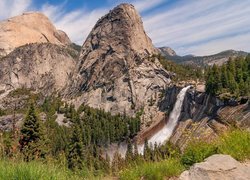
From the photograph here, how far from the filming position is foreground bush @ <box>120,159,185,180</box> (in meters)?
11.4

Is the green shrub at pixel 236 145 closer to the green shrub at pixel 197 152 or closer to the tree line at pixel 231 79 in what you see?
the green shrub at pixel 197 152

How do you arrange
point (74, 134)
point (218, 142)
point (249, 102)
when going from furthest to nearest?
point (249, 102) → point (74, 134) → point (218, 142)

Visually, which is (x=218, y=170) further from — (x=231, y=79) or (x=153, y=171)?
(x=231, y=79)

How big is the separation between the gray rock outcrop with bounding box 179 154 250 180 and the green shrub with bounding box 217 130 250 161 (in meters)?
0.99

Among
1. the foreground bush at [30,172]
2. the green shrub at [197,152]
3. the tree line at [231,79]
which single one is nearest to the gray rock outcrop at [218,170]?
the green shrub at [197,152]

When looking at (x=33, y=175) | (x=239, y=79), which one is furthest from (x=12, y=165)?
(x=239, y=79)

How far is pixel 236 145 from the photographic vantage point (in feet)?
40.5

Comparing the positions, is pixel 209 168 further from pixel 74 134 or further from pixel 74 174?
pixel 74 134

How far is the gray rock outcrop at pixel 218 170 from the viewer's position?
413 inches

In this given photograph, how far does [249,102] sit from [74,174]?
13078 centimetres

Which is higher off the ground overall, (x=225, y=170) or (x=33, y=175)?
(x=33, y=175)

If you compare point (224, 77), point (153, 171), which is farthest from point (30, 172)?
point (224, 77)

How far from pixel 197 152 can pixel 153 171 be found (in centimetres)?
169

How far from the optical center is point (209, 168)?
34.9 ft
